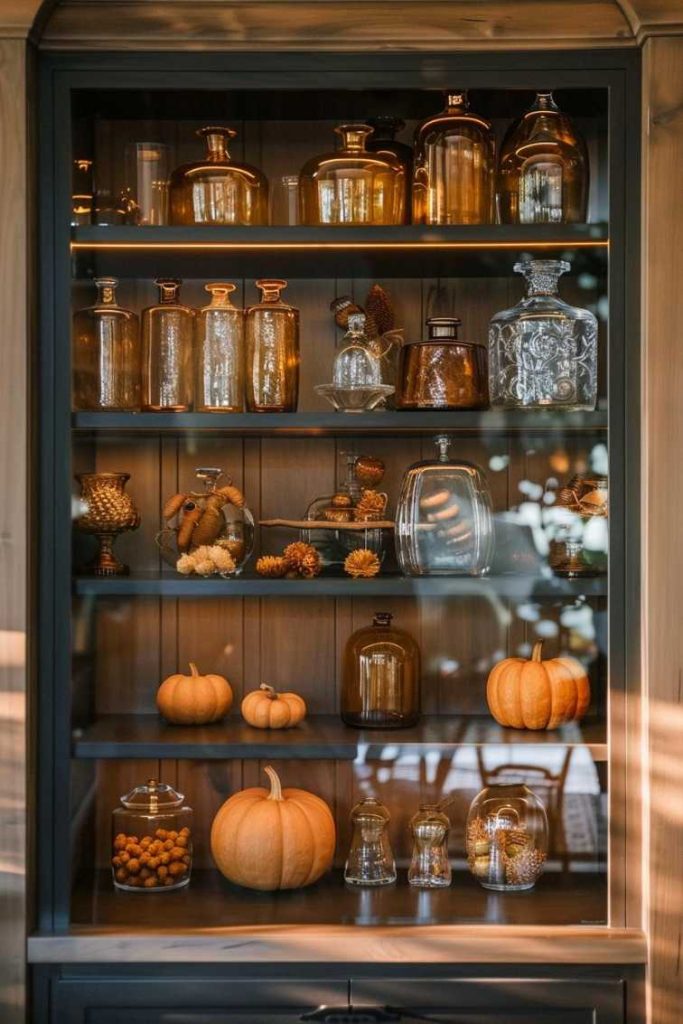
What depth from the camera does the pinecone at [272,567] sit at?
7.50 feet

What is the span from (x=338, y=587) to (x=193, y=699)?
386mm

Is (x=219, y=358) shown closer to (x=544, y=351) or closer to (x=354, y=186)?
(x=354, y=186)

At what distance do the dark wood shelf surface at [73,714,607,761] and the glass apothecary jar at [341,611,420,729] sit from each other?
3cm

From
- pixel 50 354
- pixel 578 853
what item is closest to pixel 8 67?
pixel 50 354

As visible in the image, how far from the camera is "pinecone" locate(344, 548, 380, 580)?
229 cm

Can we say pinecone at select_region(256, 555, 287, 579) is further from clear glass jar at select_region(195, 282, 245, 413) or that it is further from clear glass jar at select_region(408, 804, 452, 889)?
clear glass jar at select_region(408, 804, 452, 889)

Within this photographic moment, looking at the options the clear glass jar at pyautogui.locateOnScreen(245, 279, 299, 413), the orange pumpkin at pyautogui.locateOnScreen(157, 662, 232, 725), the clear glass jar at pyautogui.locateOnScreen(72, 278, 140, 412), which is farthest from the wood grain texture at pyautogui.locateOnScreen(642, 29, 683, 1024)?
the clear glass jar at pyautogui.locateOnScreen(72, 278, 140, 412)

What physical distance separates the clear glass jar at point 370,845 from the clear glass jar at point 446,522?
19.3 inches

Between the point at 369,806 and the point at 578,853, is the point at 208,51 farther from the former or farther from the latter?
the point at 578,853

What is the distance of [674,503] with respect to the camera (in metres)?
2.09

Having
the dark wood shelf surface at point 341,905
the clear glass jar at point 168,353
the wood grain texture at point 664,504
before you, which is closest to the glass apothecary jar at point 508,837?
the dark wood shelf surface at point 341,905

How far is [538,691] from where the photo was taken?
2.27m

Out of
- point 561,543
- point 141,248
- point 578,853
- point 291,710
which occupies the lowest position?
point 578,853

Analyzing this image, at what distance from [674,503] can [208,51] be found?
3.81ft
